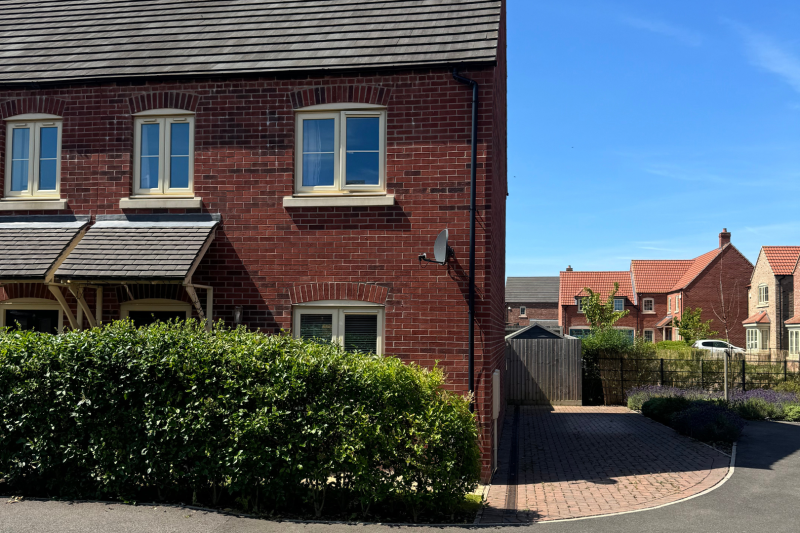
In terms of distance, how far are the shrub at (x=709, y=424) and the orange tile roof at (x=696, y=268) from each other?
135ft

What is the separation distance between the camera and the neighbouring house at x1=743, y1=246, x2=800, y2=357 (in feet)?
139

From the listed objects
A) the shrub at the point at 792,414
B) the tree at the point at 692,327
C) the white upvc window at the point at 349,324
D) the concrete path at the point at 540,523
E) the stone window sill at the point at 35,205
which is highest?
the stone window sill at the point at 35,205

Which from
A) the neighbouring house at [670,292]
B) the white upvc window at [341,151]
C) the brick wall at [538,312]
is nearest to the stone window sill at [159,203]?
the white upvc window at [341,151]

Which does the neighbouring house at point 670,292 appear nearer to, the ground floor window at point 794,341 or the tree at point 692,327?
the tree at point 692,327

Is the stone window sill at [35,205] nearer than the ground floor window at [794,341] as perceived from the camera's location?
Yes

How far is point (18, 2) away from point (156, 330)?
9708 millimetres

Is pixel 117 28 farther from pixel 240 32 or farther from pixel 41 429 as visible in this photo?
pixel 41 429

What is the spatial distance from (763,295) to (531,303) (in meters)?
33.3

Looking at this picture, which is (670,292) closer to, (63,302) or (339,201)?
(339,201)

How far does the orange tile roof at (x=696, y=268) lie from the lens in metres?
52.2

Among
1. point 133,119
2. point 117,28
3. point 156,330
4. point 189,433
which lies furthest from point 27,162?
point 189,433

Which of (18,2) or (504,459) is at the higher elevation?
(18,2)

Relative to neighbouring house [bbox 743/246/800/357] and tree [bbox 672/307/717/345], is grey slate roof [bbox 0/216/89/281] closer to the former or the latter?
neighbouring house [bbox 743/246/800/357]

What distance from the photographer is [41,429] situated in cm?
748
